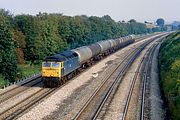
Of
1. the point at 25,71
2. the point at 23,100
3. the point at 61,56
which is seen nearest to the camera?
the point at 23,100

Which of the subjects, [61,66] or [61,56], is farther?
[61,56]

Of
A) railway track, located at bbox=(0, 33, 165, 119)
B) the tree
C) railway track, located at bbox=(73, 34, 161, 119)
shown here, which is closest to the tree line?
the tree

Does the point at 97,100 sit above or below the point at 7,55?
below

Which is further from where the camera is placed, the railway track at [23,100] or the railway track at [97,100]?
the railway track at [23,100]

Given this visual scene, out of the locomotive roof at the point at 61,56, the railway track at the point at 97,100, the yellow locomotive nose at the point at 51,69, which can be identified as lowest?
the railway track at the point at 97,100

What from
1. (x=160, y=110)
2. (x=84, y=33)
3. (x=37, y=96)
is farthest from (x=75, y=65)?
(x=84, y=33)

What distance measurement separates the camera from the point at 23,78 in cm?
4419

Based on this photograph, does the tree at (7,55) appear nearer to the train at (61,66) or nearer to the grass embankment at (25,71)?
the grass embankment at (25,71)

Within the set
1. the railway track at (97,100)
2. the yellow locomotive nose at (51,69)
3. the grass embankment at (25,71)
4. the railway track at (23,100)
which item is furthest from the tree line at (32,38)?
the railway track at (97,100)

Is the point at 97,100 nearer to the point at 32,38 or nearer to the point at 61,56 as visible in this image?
the point at 61,56

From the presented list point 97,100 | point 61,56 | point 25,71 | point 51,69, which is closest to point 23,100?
point 51,69

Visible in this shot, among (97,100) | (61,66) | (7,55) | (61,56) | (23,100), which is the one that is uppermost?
(61,56)

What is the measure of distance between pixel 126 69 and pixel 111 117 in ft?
87.5

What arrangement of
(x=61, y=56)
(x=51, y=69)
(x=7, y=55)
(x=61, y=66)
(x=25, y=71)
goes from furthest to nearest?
(x=25, y=71) < (x=7, y=55) < (x=61, y=56) < (x=61, y=66) < (x=51, y=69)
